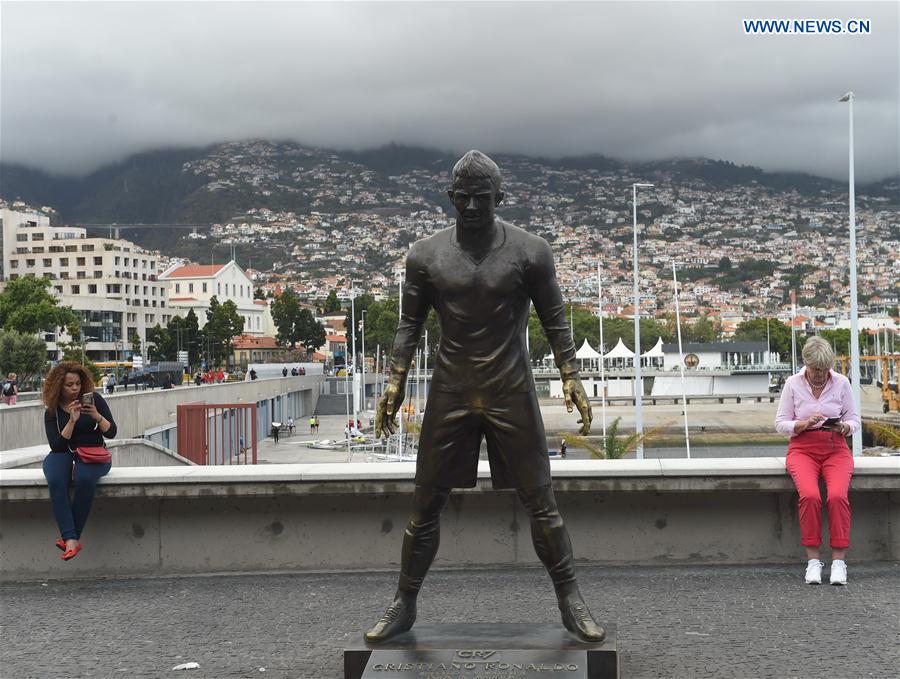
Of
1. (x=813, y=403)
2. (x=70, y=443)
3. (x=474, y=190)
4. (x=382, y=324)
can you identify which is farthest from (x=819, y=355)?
(x=382, y=324)

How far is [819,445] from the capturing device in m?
7.34

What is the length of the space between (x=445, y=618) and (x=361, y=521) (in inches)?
63.2

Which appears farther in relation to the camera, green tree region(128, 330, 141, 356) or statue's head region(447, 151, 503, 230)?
green tree region(128, 330, 141, 356)

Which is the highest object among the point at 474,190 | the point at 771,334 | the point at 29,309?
the point at 29,309

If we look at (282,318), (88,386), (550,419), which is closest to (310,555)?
(88,386)

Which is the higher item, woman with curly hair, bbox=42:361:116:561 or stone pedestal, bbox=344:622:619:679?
woman with curly hair, bbox=42:361:116:561

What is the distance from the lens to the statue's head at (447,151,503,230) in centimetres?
552

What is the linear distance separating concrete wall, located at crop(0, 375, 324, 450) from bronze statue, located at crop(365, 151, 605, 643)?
12106mm

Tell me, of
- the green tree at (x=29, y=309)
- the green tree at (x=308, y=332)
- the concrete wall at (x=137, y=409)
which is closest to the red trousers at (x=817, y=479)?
the concrete wall at (x=137, y=409)

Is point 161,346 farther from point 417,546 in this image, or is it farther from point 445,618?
point 417,546

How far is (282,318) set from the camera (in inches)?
5979

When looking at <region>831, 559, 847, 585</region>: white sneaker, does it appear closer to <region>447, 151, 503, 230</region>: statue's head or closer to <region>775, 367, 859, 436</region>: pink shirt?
<region>775, 367, 859, 436</region>: pink shirt

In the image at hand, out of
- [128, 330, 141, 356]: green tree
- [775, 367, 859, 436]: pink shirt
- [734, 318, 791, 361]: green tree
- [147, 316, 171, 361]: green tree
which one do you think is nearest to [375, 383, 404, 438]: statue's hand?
[775, 367, 859, 436]: pink shirt

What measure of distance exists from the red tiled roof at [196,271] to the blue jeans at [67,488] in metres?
154
